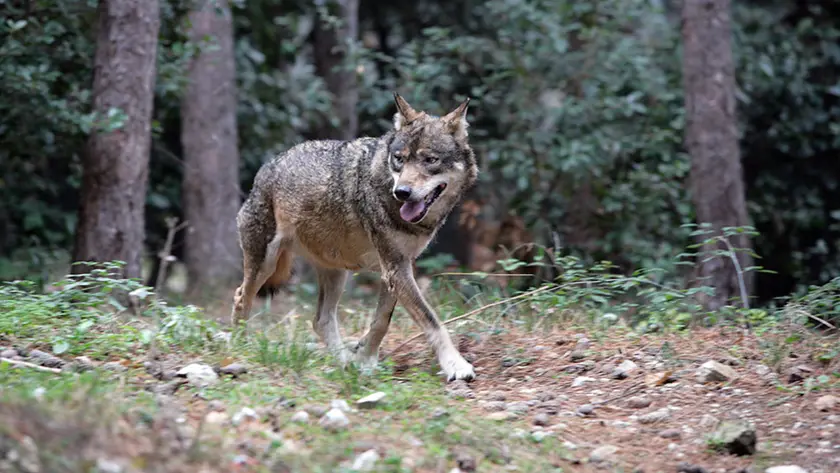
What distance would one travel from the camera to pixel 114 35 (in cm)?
822

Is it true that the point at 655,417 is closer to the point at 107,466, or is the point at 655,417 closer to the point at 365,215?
the point at 365,215

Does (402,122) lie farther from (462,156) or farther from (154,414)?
(154,414)

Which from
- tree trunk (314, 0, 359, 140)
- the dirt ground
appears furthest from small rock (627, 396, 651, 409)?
tree trunk (314, 0, 359, 140)

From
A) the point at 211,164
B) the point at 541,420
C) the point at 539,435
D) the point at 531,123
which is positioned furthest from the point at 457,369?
the point at 531,123

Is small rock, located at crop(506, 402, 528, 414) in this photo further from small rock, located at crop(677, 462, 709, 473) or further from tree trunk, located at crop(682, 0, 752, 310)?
tree trunk, located at crop(682, 0, 752, 310)

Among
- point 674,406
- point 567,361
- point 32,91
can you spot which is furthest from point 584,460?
point 32,91

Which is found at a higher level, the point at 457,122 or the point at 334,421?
the point at 457,122

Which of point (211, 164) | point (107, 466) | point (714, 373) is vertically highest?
point (211, 164)

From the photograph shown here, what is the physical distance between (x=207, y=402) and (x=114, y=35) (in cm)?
450

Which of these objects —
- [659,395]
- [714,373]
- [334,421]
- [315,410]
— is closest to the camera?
[334,421]

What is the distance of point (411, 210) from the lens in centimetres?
632

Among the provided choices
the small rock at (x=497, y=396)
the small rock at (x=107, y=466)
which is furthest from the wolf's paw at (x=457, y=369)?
the small rock at (x=107, y=466)

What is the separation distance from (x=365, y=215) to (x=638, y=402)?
2.31 meters

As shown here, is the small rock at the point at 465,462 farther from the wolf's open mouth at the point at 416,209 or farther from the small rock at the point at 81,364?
the wolf's open mouth at the point at 416,209
